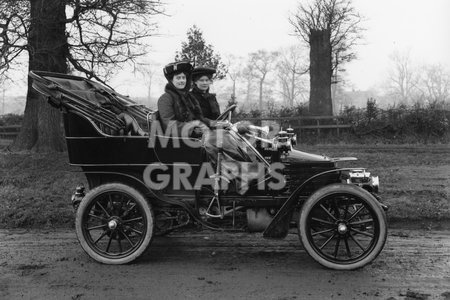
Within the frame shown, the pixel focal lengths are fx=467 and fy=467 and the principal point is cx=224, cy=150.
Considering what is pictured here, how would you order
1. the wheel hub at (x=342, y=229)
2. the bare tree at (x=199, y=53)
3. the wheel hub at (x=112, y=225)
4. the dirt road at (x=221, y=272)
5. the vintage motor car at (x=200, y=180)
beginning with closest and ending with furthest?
the dirt road at (x=221, y=272)
the wheel hub at (x=342, y=229)
the vintage motor car at (x=200, y=180)
the wheel hub at (x=112, y=225)
the bare tree at (x=199, y=53)

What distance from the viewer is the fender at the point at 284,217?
14.4 ft

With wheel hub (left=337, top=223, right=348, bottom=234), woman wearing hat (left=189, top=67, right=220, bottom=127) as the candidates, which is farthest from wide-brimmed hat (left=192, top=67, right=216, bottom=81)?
wheel hub (left=337, top=223, right=348, bottom=234)

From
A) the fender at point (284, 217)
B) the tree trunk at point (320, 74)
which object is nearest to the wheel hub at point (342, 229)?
the fender at point (284, 217)

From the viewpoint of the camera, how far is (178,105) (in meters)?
4.84

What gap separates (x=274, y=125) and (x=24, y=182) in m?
5.59

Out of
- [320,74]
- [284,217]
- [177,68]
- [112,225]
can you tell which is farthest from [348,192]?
[320,74]

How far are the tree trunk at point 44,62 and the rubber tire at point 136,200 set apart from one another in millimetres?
7113

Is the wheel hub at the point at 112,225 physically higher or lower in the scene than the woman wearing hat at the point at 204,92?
lower

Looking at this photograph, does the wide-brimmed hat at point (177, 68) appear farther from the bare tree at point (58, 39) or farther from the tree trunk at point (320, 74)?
the tree trunk at point (320, 74)

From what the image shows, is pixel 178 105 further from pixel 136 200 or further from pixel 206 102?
pixel 136 200

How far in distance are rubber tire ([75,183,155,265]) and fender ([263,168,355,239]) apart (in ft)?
3.73

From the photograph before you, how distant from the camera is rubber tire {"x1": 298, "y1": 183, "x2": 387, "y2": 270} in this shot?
4219mm

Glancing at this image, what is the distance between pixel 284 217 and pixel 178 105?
5.15 feet

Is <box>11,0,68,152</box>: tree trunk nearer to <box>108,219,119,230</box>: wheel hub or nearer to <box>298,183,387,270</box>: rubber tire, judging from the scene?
<box>108,219,119,230</box>: wheel hub
